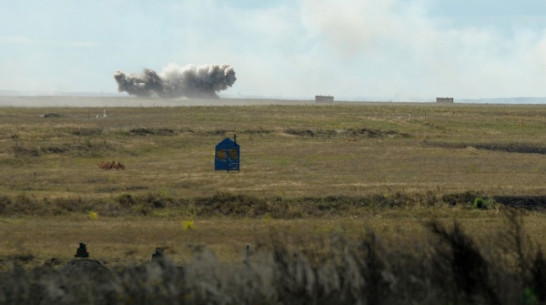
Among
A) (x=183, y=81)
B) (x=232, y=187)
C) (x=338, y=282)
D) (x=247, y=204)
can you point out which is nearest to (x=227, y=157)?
(x=232, y=187)

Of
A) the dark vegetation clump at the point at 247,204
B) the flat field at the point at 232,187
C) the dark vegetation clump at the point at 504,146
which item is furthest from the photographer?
the dark vegetation clump at the point at 504,146

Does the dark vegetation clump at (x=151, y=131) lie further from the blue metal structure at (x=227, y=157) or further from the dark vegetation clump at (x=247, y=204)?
the dark vegetation clump at (x=247, y=204)

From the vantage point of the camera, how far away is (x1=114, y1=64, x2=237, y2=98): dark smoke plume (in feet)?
616

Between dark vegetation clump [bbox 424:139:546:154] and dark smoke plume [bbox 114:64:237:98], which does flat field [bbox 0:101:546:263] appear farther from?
dark smoke plume [bbox 114:64:237:98]

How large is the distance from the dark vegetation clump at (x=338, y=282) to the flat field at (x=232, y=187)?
1.25m

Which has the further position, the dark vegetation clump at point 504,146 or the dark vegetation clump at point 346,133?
the dark vegetation clump at point 346,133

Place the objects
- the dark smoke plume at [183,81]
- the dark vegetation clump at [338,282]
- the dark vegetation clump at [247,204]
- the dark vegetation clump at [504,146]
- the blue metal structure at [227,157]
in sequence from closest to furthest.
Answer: the dark vegetation clump at [338,282]
the dark vegetation clump at [247,204]
the blue metal structure at [227,157]
the dark vegetation clump at [504,146]
the dark smoke plume at [183,81]

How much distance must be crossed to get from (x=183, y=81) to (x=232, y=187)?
153861 mm

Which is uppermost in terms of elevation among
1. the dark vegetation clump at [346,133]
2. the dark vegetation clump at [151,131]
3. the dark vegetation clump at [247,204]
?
the dark vegetation clump at [247,204]

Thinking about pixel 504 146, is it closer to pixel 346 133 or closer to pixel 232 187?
pixel 346 133

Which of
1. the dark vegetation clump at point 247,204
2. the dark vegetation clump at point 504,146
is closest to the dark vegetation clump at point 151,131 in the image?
the dark vegetation clump at point 504,146

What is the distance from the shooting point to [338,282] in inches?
484

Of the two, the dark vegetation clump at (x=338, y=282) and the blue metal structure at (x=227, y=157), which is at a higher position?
the dark vegetation clump at (x=338, y=282)

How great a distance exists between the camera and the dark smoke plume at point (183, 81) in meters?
188
